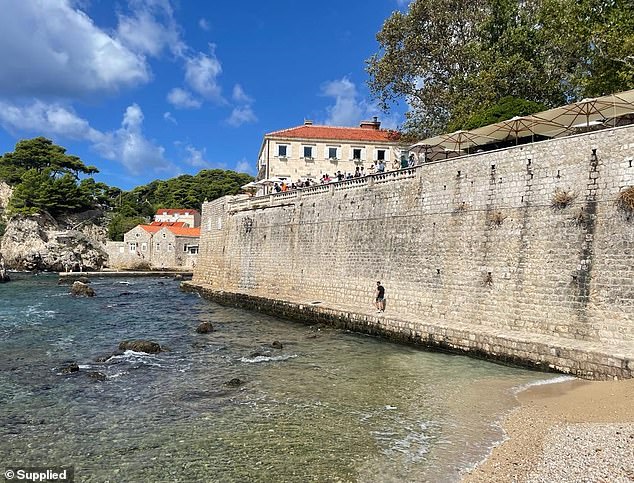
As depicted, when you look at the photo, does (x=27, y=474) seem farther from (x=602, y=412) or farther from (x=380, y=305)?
(x=380, y=305)

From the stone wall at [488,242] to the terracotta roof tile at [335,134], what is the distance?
12648 millimetres

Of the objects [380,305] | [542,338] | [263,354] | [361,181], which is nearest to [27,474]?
[263,354]

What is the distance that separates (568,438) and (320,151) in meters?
28.6

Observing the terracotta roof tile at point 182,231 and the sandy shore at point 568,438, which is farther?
the terracotta roof tile at point 182,231

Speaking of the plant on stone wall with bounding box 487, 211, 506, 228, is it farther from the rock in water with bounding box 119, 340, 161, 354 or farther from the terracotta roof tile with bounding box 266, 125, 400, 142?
the terracotta roof tile with bounding box 266, 125, 400, 142

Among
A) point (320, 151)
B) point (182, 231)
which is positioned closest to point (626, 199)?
point (320, 151)

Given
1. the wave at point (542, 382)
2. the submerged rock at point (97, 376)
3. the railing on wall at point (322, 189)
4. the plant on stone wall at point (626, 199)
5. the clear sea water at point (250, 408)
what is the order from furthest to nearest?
the railing on wall at point (322, 189) → the plant on stone wall at point (626, 199) → the submerged rock at point (97, 376) → the wave at point (542, 382) → the clear sea water at point (250, 408)

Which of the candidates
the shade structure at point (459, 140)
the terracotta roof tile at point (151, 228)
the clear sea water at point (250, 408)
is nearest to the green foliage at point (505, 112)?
the shade structure at point (459, 140)

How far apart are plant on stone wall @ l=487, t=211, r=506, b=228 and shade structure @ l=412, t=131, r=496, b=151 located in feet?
11.8

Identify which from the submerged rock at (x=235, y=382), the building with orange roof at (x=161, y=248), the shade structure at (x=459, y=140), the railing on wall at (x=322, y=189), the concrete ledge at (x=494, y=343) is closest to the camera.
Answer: the concrete ledge at (x=494, y=343)

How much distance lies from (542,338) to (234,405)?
7.49 meters

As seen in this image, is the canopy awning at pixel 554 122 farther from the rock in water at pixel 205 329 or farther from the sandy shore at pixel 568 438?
the rock in water at pixel 205 329

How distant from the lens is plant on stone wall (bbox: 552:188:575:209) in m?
11.5

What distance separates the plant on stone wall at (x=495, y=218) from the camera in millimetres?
13086
